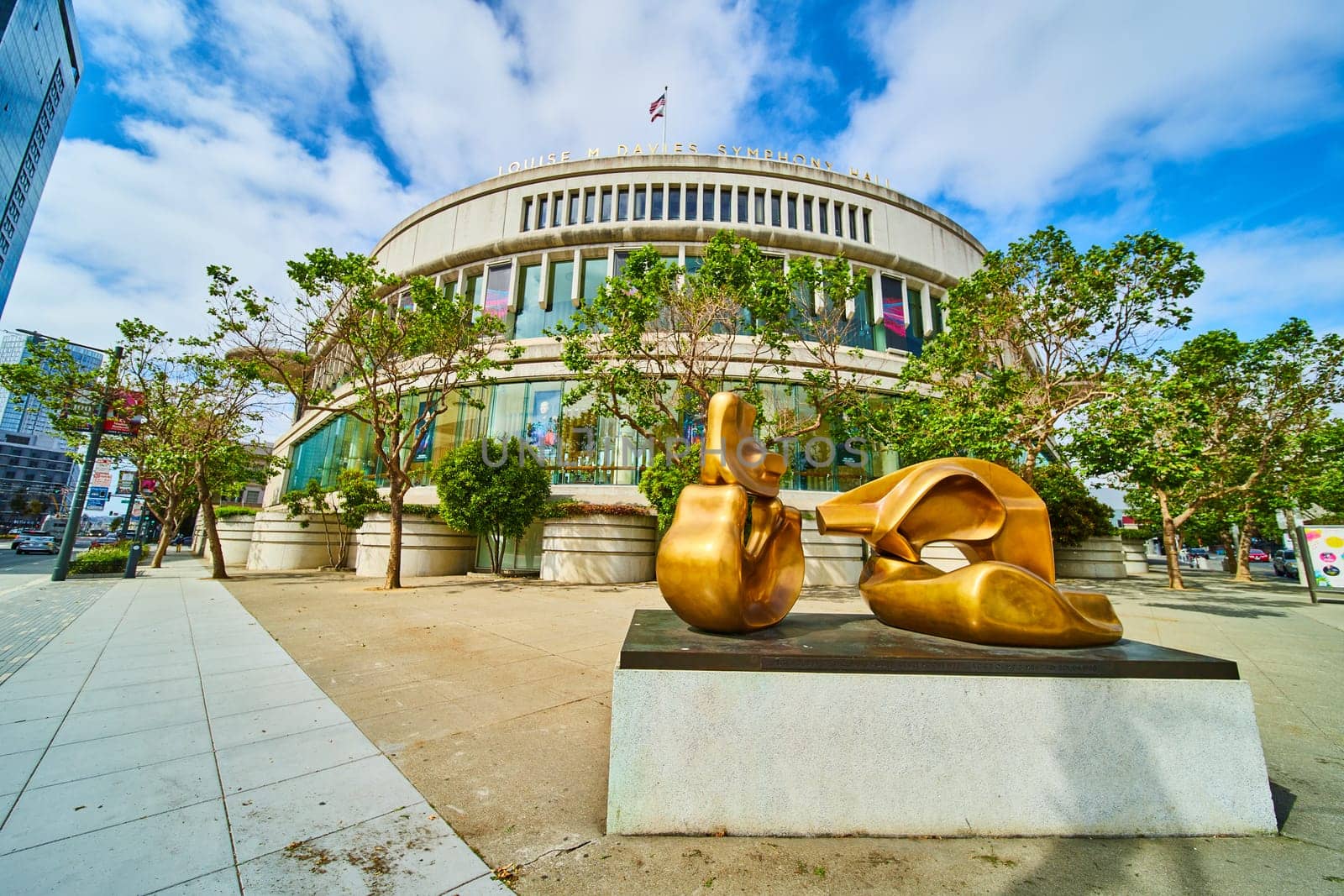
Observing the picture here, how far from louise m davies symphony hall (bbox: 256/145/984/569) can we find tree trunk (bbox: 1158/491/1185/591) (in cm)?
960

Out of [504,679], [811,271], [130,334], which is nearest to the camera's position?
[504,679]

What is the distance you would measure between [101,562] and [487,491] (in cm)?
1476

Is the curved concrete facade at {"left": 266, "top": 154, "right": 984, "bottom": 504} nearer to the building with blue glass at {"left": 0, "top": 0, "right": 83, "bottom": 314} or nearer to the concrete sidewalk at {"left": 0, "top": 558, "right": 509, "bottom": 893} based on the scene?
the concrete sidewalk at {"left": 0, "top": 558, "right": 509, "bottom": 893}

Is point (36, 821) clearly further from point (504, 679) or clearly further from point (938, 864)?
point (938, 864)

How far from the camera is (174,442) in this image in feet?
59.6

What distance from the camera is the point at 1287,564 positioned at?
34875 millimetres

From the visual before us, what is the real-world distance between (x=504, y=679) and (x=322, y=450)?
3012 cm

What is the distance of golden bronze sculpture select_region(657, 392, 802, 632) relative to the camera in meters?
4.01

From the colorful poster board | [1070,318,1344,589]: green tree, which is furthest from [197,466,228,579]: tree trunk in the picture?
the colorful poster board

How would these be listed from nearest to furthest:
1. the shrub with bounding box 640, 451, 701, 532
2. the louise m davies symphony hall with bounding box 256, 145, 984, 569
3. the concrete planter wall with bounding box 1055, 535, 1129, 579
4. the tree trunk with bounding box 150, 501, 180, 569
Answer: the shrub with bounding box 640, 451, 701, 532 → the concrete planter wall with bounding box 1055, 535, 1129, 579 → the louise m davies symphony hall with bounding box 256, 145, 984, 569 → the tree trunk with bounding box 150, 501, 180, 569

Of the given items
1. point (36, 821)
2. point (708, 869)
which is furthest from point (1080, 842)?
point (36, 821)

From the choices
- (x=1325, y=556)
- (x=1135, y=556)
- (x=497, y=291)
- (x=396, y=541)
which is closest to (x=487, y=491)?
(x=396, y=541)

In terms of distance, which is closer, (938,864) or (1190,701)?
(938,864)

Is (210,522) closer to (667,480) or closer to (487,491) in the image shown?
(487,491)
